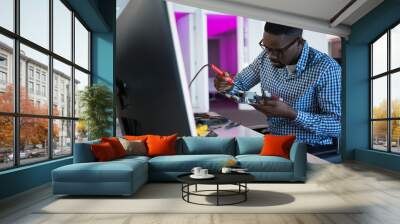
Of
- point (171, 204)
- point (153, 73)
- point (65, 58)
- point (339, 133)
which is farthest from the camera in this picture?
point (153, 73)

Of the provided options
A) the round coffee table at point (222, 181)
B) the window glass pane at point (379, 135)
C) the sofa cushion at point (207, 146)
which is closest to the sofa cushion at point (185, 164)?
the sofa cushion at point (207, 146)

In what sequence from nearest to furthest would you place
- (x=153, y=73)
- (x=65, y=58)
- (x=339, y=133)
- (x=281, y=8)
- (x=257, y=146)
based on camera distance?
(x=257, y=146)
(x=65, y=58)
(x=281, y=8)
(x=339, y=133)
(x=153, y=73)

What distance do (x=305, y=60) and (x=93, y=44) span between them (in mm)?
4249

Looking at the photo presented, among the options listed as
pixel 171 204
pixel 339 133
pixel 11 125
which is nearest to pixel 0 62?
pixel 11 125

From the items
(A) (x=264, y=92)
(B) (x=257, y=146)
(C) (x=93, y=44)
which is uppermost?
(C) (x=93, y=44)

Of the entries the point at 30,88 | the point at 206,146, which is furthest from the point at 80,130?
the point at 206,146

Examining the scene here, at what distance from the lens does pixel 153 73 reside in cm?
1005

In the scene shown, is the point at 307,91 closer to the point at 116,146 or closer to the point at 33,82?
the point at 116,146

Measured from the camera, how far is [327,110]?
7.83m

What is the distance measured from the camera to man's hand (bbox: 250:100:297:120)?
7.48 m

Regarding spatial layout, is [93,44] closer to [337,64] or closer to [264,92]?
[264,92]

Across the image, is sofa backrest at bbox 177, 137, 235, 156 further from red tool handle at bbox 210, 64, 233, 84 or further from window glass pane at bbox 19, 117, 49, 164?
red tool handle at bbox 210, 64, 233, 84

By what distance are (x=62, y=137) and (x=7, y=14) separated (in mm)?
2496

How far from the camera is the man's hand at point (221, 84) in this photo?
27.4 feet
